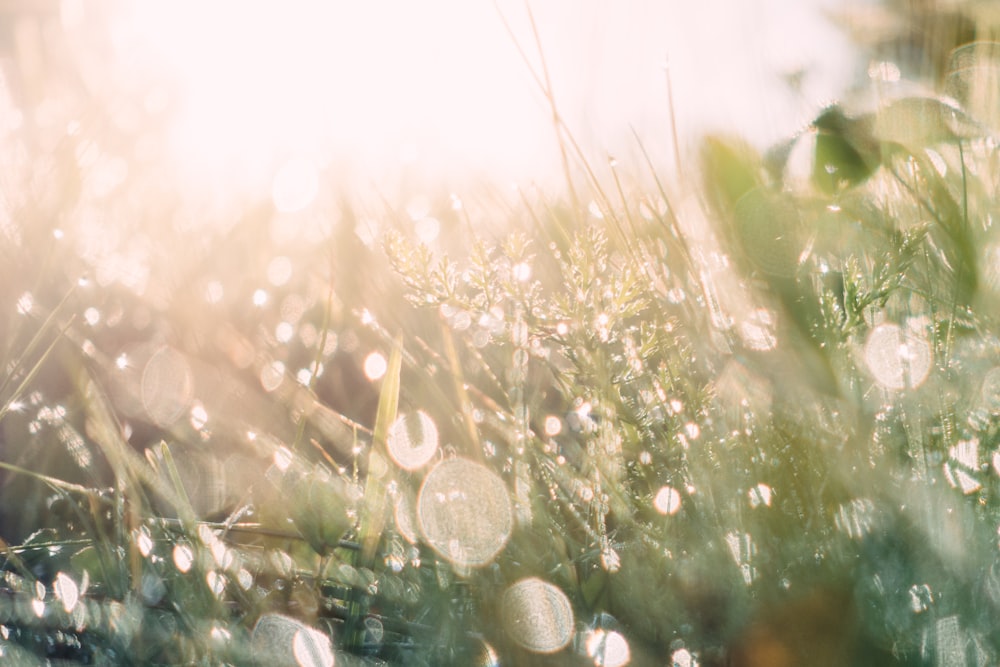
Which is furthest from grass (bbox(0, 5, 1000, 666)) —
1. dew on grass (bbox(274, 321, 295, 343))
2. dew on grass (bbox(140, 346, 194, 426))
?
dew on grass (bbox(274, 321, 295, 343))

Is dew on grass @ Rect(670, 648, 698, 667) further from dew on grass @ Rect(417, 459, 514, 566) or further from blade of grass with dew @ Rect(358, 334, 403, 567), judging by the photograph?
blade of grass with dew @ Rect(358, 334, 403, 567)

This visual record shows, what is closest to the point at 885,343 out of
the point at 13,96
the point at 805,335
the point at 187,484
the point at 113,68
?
the point at 805,335

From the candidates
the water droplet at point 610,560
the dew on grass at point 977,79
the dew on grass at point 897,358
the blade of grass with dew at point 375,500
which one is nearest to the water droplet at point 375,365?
the blade of grass with dew at point 375,500

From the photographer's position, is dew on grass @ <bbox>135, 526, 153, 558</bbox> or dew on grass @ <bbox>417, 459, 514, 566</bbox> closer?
dew on grass @ <bbox>417, 459, 514, 566</bbox>

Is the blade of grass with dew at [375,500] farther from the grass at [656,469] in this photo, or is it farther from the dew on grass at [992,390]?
the dew on grass at [992,390]

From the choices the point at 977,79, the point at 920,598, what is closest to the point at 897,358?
the point at 920,598

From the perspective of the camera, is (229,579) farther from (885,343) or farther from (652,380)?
(885,343)
